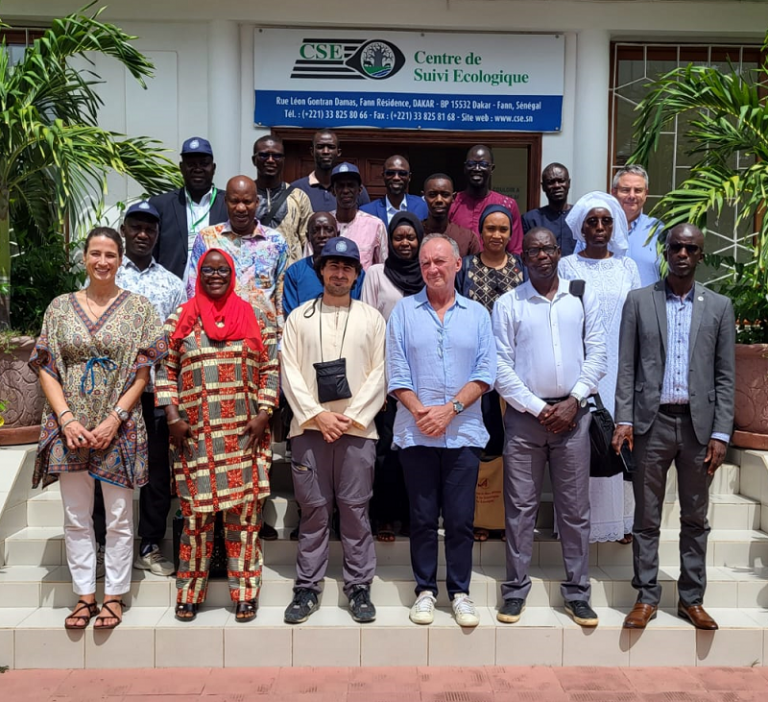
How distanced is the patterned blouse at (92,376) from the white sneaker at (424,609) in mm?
1577

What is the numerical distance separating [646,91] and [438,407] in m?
5.30

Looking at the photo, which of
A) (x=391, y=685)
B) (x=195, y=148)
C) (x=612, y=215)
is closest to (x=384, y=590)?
(x=391, y=685)

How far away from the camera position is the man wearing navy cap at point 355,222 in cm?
514

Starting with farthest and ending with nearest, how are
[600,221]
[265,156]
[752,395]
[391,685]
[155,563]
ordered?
1. [265,156]
2. [752,395]
3. [600,221]
4. [155,563]
5. [391,685]

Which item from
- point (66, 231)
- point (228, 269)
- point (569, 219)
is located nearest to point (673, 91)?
point (569, 219)

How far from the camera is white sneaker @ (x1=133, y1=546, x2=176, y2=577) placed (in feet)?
14.3

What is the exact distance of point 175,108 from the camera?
24.4 ft

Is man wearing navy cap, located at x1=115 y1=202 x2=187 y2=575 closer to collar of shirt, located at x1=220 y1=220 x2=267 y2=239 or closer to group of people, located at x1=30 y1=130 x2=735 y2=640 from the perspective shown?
group of people, located at x1=30 y1=130 x2=735 y2=640

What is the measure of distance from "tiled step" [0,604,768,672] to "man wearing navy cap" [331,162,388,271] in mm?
2327

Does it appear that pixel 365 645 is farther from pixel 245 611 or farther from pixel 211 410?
pixel 211 410

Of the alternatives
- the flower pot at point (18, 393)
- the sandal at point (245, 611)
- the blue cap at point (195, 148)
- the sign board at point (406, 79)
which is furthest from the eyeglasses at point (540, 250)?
the sign board at point (406, 79)

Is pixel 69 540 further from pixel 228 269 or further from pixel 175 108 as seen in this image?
pixel 175 108

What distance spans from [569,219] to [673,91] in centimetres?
153

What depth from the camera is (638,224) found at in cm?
524
